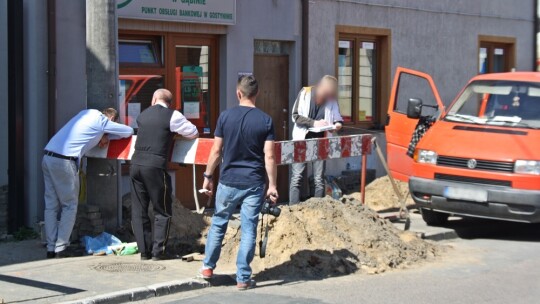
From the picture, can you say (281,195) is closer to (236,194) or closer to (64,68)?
(64,68)

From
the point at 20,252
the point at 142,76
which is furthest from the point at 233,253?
the point at 142,76

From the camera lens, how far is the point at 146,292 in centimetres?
801

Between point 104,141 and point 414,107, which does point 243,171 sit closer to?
point 104,141

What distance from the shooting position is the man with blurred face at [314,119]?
40.5 feet

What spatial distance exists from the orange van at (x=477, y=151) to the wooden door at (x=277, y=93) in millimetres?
1832

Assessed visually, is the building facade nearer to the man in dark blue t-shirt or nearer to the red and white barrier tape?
the red and white barrier tape

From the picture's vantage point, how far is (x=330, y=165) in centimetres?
1501

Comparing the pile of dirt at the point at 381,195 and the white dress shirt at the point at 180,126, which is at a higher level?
the white dress shirt at the point at 180,126

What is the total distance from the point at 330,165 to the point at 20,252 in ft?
21.3

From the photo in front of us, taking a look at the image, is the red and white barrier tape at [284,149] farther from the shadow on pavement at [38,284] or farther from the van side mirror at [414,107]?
the shadow on pavement at [38,284]

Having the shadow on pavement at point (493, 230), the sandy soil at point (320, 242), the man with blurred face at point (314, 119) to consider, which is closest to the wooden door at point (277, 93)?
the man with blurred face at point (314, 119)

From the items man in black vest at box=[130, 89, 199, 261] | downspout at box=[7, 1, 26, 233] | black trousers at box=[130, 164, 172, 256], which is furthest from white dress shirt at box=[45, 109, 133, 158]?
downspout at box=[7, 1, 26, 233]

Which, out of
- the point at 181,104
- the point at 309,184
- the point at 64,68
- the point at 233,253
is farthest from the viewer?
the point at 309,184

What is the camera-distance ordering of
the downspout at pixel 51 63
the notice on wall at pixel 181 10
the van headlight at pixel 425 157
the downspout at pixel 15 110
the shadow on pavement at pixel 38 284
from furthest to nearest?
the notice on wall at pixel 181 10
the van headlight at pixel 425 157
the downspout at pixel 51 63
the downspout at pixel 15 110
the shadow on pavement at pixel 38 284
